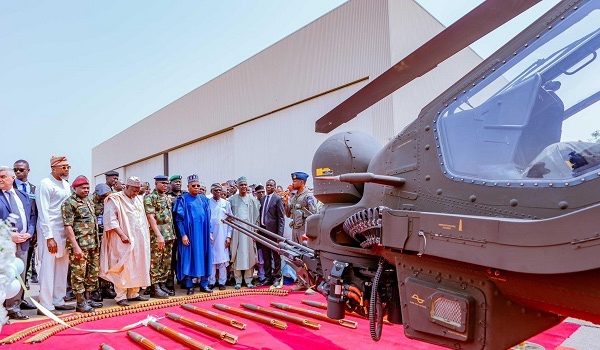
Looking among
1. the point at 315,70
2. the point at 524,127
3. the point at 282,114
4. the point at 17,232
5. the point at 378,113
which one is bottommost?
the point at 17,232

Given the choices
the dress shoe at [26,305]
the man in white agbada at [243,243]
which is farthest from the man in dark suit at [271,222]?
the dress shoe at [26,305]

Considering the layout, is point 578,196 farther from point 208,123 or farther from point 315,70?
point 208,123

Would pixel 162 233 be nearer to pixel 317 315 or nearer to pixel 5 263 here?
pixel 317 315

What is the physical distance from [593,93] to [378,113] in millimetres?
9865

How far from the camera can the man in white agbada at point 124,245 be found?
6.11 m

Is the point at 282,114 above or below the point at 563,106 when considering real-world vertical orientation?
above

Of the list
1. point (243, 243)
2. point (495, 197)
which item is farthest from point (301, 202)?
point (495, 197)

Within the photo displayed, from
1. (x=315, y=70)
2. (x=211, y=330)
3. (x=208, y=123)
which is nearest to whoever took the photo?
(x=211, y=330)

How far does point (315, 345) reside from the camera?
156 inches

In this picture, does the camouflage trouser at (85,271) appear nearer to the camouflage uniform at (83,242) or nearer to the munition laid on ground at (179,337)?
the camouflage uniform at (83,242)

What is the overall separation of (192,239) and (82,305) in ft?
6.82

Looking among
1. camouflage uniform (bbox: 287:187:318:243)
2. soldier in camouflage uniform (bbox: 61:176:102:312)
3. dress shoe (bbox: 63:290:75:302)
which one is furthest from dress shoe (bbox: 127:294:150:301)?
camouflage uniform (bbox: 287:187:318:243)

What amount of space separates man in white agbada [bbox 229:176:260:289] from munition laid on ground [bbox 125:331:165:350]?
3.59m

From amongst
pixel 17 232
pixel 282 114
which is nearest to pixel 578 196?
pixel 17 232
